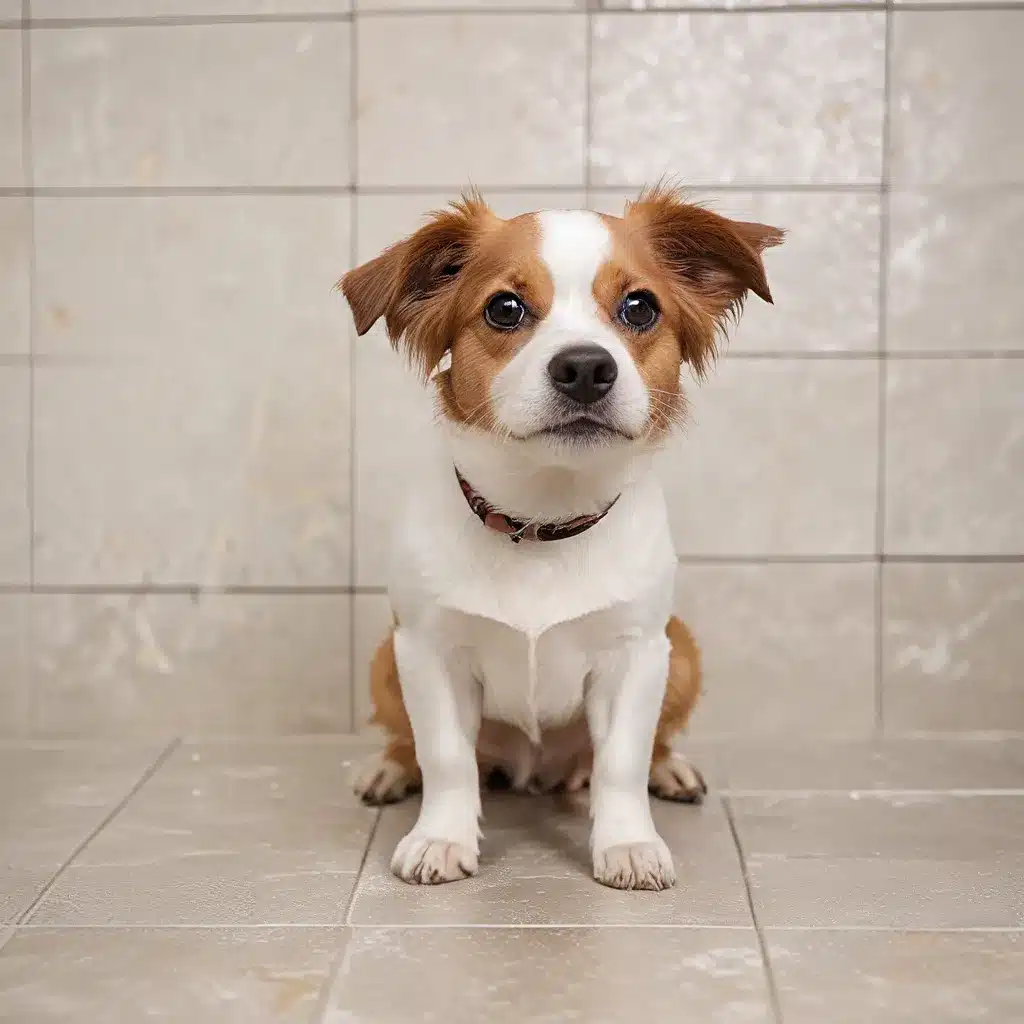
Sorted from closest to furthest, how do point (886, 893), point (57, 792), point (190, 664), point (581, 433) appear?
1. point (581, 433)
2. point (886, 893)
3. point (57, 792)
4. point (190, 664)

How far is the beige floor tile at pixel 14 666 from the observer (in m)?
2.59

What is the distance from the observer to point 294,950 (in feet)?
5.16

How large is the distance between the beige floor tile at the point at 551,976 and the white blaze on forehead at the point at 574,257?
2.48 feet

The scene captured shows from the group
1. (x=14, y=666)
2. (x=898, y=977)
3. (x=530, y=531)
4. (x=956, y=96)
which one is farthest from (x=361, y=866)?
(x=956, y=96)

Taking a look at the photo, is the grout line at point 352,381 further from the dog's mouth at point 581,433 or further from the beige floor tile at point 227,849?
the dog's mouth at point 581,433

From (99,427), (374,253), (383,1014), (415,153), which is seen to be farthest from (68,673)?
(383,1014)

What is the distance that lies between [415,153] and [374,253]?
0.63 feet

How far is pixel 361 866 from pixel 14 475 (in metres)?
1.15

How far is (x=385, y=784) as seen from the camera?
7.00 feet

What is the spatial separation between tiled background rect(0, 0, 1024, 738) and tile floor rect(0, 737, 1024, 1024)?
0.28 m

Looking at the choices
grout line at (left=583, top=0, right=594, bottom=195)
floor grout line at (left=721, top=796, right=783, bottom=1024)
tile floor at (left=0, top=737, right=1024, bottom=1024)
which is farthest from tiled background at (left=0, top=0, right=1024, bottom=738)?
floor grout line at (left=721, top=796, right=783, bottom=1024)

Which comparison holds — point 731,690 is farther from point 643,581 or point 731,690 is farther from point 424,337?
point 424,337

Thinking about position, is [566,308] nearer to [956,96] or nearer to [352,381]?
[352,381]

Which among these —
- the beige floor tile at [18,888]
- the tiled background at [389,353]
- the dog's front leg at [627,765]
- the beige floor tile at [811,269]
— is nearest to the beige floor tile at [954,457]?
the tiled background at [389,353]
